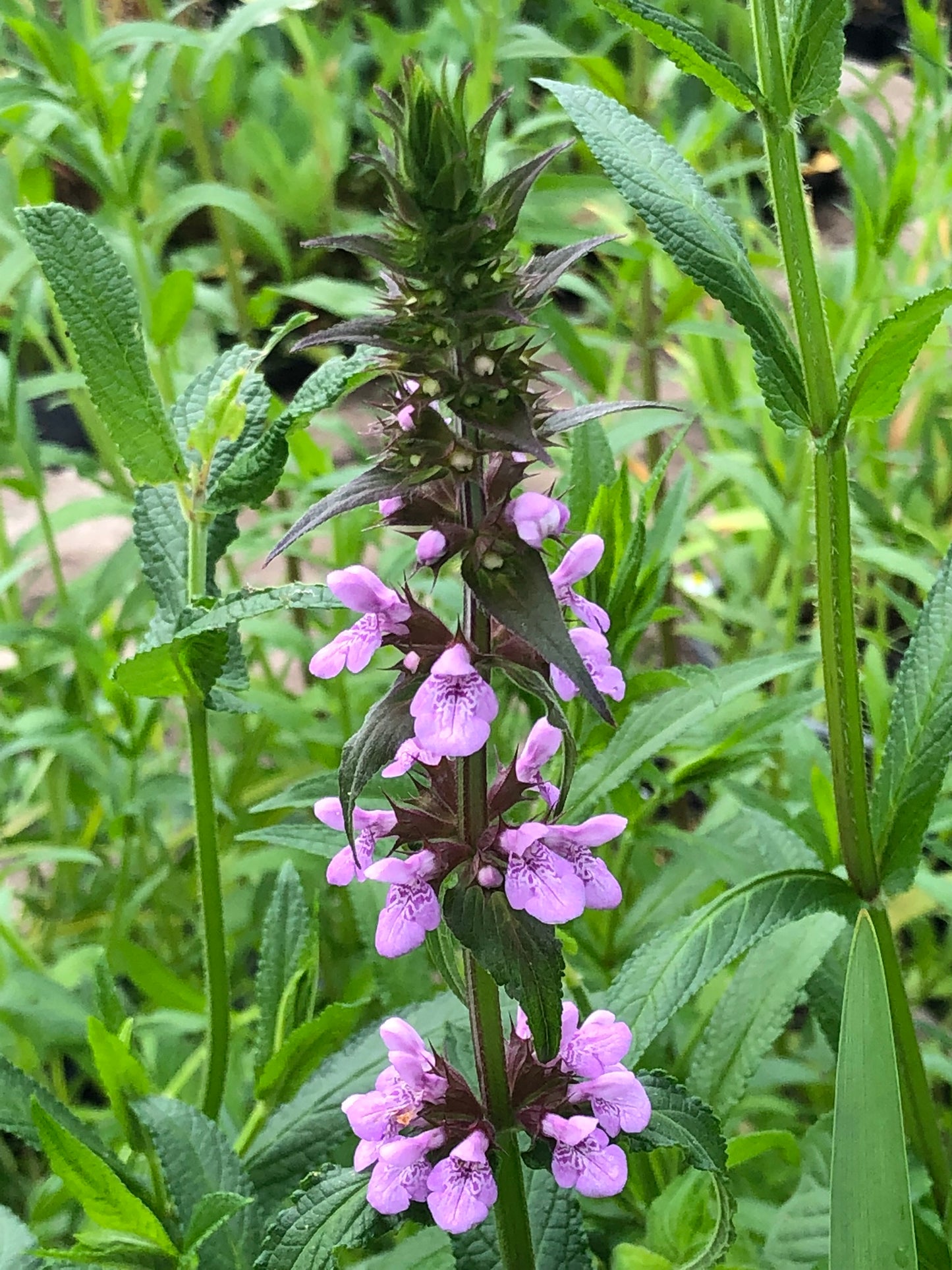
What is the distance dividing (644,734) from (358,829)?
0.26m

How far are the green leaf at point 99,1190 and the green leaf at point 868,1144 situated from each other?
375mm

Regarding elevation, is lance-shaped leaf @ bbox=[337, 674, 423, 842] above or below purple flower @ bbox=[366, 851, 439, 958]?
above

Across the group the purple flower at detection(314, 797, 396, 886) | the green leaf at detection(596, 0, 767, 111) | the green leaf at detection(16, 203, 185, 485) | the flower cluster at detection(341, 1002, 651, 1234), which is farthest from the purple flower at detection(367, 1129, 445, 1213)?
the green leaf at detection(596, 0, 767, 111)

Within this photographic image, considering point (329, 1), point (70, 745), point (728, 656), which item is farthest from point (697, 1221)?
point (329, 1)

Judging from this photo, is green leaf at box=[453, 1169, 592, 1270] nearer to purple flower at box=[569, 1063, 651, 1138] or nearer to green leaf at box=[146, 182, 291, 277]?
purple flower at box=[569, 1063, 651, 1138]

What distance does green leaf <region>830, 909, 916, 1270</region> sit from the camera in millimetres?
519

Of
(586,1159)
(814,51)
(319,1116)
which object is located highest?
(814,51)

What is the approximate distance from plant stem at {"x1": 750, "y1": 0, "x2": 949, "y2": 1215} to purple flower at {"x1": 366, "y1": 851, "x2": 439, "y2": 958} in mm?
Result: 278

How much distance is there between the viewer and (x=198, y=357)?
5.85 feet

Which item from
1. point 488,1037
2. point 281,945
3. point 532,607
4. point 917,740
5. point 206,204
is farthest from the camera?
point 206,204

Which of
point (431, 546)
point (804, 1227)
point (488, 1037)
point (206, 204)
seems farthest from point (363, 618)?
point (206, 204)

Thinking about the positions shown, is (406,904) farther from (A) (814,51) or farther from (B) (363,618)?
(A) (814,51)

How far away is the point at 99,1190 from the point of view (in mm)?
611

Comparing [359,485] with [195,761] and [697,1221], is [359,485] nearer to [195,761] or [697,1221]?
[195,761]
